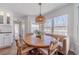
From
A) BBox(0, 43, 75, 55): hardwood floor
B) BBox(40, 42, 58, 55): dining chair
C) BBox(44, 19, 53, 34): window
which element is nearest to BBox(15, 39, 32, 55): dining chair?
BBox(0, 43, 75, 55): hardwood floor

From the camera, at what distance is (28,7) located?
1.93 meters

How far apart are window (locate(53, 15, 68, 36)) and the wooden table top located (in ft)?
0.57

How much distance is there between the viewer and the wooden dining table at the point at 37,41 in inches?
76.6

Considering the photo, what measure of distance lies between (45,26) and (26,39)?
0.40 m

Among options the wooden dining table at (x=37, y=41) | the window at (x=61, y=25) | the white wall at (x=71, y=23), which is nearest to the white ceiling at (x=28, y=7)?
the white wall at (x=71, y=23)

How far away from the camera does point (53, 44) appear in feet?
6.39

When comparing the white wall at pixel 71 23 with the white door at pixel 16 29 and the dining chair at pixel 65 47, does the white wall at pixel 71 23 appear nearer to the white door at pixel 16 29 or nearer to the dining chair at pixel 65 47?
the dining chair at pixel 65 47

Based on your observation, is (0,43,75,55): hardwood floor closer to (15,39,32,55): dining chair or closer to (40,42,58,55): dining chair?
(15,39,32,55): dining chair

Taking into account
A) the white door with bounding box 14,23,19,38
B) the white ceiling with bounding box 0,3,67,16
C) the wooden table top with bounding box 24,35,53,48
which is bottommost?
the wooden table top with bounding box 24,35,53,48

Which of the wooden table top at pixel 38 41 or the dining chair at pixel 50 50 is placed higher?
the wooden table top at pixel 38 41

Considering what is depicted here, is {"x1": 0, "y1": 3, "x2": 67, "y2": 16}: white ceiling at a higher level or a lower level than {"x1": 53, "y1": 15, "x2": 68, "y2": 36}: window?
higher

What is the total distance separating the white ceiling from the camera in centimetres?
188

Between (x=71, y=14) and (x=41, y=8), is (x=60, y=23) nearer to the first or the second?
(x=71, y=14)

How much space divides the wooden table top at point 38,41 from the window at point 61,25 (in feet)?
0.57
